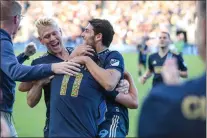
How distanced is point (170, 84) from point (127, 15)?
845 inches

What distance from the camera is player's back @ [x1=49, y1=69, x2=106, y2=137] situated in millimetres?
2727

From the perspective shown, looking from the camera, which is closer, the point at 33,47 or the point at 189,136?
the point at 189,136

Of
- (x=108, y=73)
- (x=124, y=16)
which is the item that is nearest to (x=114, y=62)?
(x=108, y=73)

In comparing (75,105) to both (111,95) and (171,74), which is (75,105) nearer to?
(111,95)

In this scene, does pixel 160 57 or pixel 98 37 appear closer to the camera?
pixel 98 37

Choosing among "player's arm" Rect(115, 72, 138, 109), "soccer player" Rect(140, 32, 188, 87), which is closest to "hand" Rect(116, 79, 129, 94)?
"player's arm" Rect(115, 72, 138, 109)

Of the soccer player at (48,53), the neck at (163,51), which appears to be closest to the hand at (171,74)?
the soccer player at (48,53)

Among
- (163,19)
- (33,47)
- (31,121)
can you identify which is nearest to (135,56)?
(163,19)

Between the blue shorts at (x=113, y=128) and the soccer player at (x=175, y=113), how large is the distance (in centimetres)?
190

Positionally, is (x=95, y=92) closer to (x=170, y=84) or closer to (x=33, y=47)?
(x=33, y=47)

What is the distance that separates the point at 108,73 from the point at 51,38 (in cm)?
65

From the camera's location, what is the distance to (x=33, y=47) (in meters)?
3.52

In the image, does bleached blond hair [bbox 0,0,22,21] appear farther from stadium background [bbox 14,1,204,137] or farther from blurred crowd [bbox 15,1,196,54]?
blurred crowd [bbox 15,1,196,54]

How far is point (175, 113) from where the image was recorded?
1112mm
